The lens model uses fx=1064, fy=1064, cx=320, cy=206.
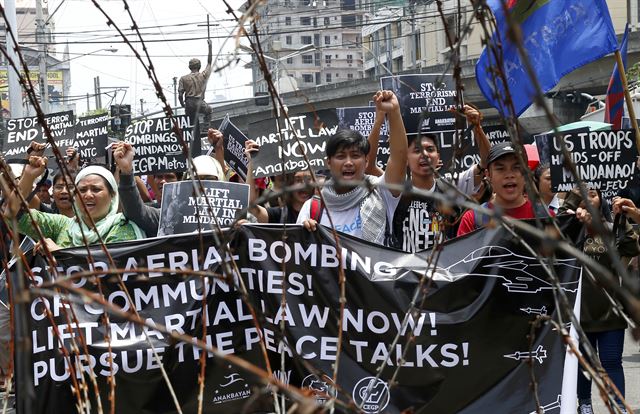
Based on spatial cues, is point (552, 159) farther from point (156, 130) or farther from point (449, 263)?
point (156, 130)

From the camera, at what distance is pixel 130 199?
20.3ft

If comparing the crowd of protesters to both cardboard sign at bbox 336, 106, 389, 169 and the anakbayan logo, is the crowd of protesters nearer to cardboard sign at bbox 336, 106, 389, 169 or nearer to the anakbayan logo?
the anakbayan logo

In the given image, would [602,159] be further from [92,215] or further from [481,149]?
[92,215]

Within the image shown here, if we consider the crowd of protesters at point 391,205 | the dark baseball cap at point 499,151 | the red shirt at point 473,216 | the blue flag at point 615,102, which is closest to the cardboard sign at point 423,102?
the blue flag at point 615,102

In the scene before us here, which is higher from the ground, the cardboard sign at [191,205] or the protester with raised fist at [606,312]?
the cardboard sign at [191,205]

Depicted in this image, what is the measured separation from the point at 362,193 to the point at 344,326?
3.17 feet

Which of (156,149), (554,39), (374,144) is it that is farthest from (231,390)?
(156,149)

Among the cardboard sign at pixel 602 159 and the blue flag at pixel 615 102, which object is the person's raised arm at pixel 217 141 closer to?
the blue flag at pixel 615 102

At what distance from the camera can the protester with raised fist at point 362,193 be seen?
18.2ft

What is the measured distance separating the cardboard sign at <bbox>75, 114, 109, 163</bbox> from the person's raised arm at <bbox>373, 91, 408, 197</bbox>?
7120 millimetres

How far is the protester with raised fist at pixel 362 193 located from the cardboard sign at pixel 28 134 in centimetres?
683

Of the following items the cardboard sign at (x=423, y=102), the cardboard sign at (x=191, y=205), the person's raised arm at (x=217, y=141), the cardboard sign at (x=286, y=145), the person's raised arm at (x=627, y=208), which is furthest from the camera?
the person's raised arm at (x=217, y=141)

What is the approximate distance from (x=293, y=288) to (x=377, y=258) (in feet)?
1.40

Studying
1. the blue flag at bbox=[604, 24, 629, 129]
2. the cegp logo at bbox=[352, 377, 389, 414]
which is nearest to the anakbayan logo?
the cegp logo at bbox=[352, 377, 389, 414]
